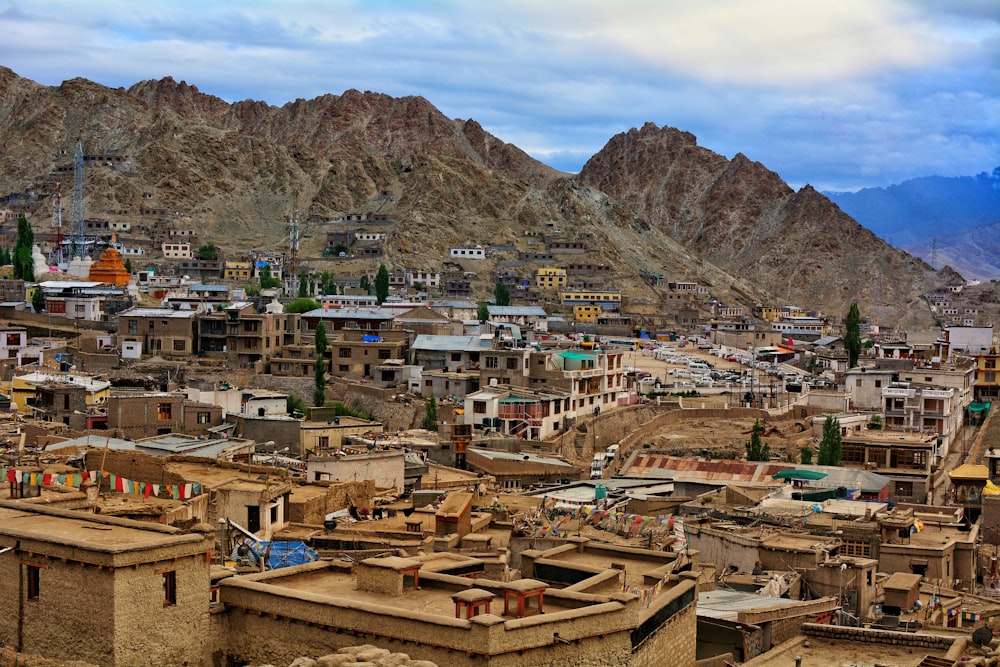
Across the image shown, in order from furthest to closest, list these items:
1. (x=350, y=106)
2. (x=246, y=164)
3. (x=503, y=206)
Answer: (x=350, y=106) < (x=246, y=164) < (x=503, y=206)

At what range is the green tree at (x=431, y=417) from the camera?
4462cm

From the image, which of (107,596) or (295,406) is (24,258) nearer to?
(295,406)

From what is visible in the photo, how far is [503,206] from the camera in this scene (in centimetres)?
12169

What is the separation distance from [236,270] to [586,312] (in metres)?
24.2

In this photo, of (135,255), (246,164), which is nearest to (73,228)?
(135,255)

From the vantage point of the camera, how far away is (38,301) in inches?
2491

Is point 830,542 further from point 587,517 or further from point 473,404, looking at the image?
point 473,404

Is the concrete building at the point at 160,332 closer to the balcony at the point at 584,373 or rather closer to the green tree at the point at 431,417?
the green tree at the point at 431,417

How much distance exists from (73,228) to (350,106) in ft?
309

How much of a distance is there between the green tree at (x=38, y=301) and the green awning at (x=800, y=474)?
39.5 metres

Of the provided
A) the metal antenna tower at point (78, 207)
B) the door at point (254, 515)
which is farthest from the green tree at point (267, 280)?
the door at point (254, 515)

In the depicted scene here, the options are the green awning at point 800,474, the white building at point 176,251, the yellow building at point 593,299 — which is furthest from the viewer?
the white building at point 176,251

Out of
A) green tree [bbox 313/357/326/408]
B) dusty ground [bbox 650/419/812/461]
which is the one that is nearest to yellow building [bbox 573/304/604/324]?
dusty ground [bbox 650/419/812/461]

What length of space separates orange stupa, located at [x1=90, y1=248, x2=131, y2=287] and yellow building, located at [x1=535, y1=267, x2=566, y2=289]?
34058 millimetres
